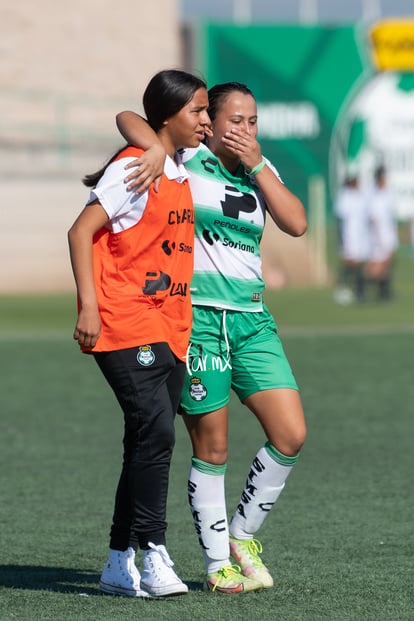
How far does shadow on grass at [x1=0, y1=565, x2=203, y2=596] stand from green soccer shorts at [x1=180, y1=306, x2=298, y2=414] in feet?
2.57

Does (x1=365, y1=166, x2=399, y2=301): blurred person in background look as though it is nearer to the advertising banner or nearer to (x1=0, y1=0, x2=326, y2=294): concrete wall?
(x1=0, y1=0, x2=326, y2=294): concrete wall

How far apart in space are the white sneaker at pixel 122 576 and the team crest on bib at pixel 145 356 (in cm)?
78

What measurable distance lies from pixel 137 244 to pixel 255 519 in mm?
1248

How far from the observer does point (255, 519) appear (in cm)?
568

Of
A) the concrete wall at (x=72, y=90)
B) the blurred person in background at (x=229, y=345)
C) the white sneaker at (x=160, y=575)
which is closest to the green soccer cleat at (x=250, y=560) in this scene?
the blurred person in background at (x=229, y=345)

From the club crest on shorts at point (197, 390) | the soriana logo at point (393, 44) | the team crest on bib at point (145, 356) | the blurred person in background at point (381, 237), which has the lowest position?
the blurred person in background at point (381, 237)

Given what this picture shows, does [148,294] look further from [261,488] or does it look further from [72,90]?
[72,90]

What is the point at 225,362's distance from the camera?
5586 mm

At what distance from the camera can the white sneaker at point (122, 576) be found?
5449 millimetres

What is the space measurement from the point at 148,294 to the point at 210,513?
93 centimetres

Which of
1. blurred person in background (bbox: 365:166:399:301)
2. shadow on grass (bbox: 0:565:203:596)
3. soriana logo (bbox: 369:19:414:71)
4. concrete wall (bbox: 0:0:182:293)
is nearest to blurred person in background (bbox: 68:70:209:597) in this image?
shadow on grass (bbox: 0:565:203:596)

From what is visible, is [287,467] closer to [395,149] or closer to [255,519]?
[255,519]

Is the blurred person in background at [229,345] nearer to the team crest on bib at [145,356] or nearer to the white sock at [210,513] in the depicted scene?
the white sock at [210,513]

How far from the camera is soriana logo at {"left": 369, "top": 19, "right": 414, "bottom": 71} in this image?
117 feet
